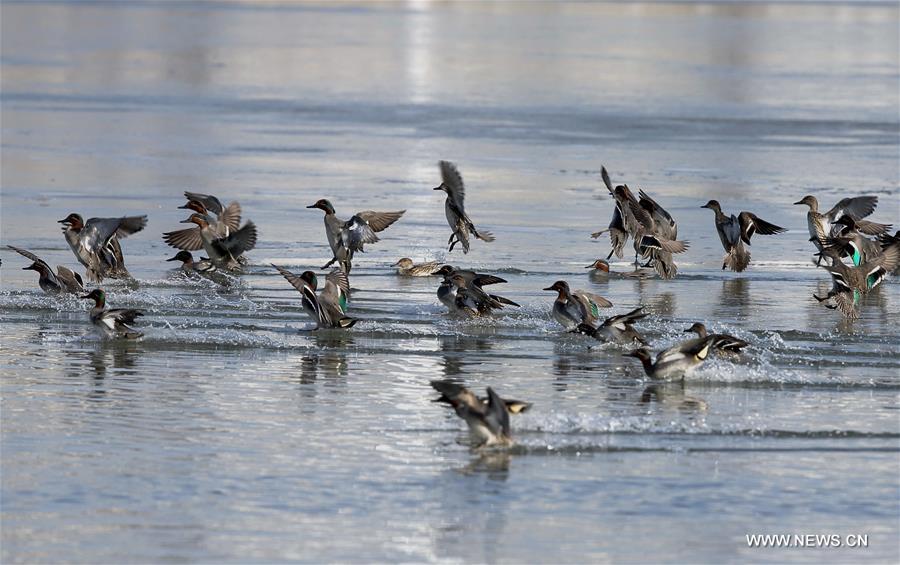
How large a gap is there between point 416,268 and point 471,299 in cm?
240

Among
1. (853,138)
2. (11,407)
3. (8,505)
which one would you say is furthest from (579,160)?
(8,505)

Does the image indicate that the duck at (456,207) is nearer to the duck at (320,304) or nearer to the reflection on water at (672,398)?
the duck at (320,304)

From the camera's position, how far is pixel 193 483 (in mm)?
8547

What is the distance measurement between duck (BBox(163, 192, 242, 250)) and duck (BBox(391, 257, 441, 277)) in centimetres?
161

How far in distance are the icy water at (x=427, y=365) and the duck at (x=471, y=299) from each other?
0.13m

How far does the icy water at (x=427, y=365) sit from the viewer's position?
807cm

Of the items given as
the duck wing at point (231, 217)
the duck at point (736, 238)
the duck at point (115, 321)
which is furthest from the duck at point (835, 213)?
the duck at point (115, 321)

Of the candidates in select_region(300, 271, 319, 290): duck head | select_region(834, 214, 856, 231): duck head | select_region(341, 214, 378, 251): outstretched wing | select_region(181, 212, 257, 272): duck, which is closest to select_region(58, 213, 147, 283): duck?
select_region(181, 212, 257, 272): duck

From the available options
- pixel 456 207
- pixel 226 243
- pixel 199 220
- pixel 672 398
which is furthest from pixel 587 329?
pixel 199 220

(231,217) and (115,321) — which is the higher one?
(231,217)

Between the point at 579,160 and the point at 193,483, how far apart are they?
17.3 meters

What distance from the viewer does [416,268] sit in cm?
1553

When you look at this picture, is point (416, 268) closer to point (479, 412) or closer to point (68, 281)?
point (68, 281)

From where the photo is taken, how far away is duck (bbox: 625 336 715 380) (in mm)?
10898
